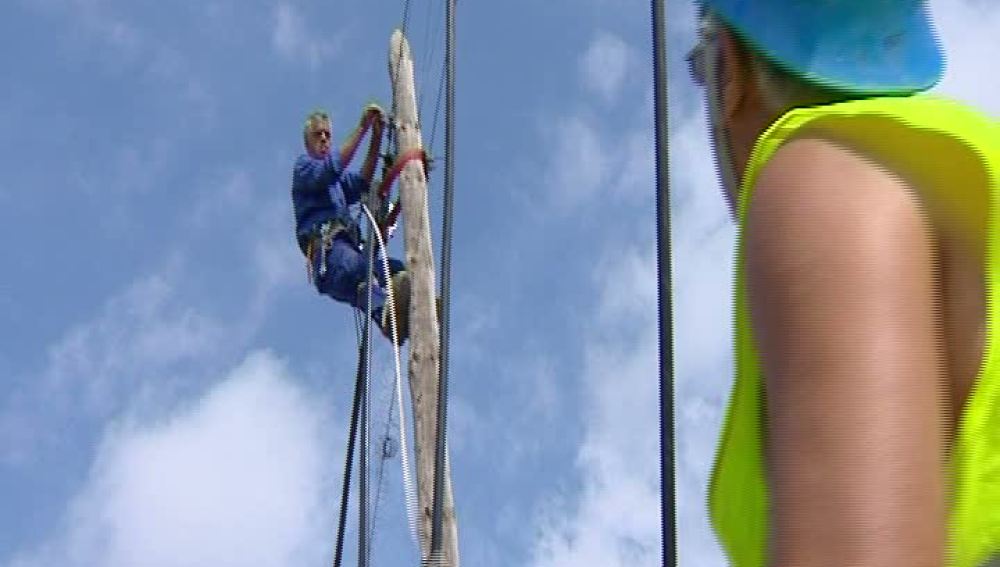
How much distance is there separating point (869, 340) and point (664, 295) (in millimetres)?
814

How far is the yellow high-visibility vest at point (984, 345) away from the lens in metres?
0.89

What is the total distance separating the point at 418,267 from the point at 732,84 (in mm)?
5735

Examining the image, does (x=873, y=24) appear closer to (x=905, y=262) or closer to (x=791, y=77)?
(x=791, y=77)

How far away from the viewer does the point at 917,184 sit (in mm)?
926

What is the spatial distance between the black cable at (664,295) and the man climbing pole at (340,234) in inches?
197

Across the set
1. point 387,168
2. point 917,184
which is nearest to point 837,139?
point 917,184

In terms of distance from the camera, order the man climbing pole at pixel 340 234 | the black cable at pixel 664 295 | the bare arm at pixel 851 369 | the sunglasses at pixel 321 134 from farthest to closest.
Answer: the sunglasses at pixel 321 134 < the man climbing pole at pixel 340 234 < the black cable at pixel 664 295 < the bare arm at pixel 851 369

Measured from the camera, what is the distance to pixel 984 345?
92 cm

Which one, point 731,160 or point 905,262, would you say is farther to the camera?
point 731,160

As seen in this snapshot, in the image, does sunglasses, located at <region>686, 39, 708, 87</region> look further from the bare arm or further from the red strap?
the red strap

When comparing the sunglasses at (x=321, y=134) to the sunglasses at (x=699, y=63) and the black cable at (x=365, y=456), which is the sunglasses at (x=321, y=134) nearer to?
the black cable at (x=365, y=456)

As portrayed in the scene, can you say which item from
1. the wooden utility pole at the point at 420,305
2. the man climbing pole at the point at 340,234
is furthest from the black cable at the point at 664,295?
the man climbing pole at the point at 340,234

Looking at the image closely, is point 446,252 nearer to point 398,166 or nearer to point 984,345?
point 398,166

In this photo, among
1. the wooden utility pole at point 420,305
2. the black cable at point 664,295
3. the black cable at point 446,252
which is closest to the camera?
the black cable at point 664,295
